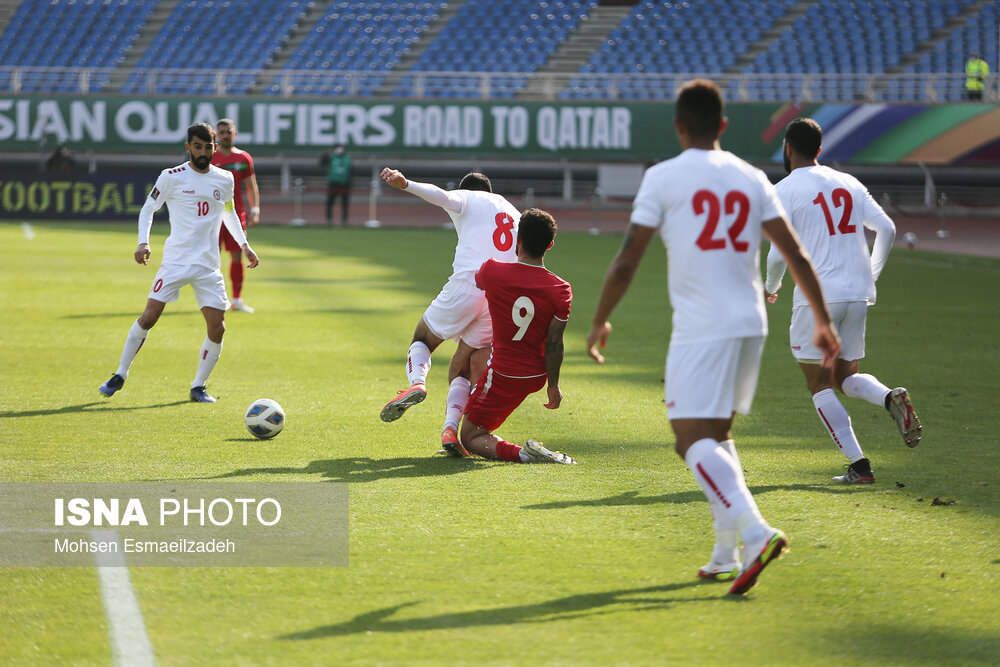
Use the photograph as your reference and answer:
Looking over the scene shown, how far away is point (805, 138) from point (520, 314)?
2056mm

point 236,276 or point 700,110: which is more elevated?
point 700,110

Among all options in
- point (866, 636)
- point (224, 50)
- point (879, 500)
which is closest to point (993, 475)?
point (879, 500)

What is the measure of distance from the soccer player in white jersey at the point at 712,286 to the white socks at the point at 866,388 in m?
2.38

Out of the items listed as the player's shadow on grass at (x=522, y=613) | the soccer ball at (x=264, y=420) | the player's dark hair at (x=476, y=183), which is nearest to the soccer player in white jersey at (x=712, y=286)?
the player's shadow on grass at (x=522, y=613)

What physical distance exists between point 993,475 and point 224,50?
1408 inches

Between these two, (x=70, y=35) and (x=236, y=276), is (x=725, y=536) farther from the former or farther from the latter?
(x=70, y=35)

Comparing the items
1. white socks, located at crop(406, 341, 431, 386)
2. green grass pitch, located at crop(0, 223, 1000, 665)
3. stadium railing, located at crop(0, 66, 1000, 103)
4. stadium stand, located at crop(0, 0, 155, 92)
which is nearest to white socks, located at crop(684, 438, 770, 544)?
green grass pitch, located at crop(0, 223, 1000, 665)

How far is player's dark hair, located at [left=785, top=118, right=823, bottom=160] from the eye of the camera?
707 centimetres

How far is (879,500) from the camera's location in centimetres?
667

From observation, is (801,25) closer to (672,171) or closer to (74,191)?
(74,191)

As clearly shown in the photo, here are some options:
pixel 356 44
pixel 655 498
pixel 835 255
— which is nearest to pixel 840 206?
pixel 835 255

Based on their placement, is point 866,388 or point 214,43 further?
point 214,43

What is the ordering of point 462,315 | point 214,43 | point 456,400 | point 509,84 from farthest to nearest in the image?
point 214,43 < point 509,84 < point 462,315 < point 456,400

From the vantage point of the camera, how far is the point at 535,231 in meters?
7.16
